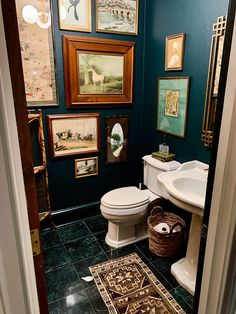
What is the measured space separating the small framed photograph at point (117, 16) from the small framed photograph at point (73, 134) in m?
0.86

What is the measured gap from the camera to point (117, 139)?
2693mm

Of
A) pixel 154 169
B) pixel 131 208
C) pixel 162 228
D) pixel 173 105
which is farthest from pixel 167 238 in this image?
pixel 173 105

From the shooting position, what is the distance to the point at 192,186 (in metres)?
1.89

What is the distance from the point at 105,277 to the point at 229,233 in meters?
1.40

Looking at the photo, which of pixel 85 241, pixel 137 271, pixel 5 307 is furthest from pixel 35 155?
pixel 5 307

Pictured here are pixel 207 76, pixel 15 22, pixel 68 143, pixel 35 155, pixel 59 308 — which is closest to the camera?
pixel 15 22

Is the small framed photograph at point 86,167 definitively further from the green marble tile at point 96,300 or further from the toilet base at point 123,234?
the green marble tile at point 96,300

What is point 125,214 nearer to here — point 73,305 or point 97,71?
point 73,305

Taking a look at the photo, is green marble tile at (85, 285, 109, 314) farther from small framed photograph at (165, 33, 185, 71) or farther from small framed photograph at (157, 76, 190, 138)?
small framed photograph at (165, 33, 185, 71)

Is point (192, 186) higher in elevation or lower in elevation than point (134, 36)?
lower

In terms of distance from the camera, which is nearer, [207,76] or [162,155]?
[207,76]

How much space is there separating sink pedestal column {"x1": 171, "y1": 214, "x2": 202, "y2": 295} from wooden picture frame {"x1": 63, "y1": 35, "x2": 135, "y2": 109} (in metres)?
1.46

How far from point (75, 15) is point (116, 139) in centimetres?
126

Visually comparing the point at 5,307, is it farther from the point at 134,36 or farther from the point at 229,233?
the point at 134,36
